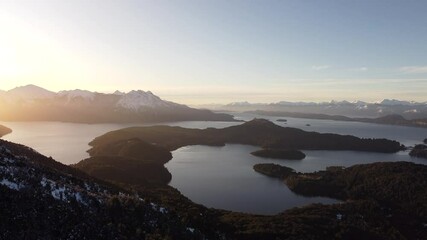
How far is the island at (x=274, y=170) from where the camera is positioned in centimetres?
17580

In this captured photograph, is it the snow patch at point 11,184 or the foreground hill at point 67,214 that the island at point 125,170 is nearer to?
the foreground hill at point 67,214

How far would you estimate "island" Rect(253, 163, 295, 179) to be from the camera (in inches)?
6921

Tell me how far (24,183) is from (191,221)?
108 feet

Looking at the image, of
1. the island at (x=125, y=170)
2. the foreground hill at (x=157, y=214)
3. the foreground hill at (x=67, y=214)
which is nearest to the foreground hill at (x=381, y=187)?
the foreground hill at (x=157, y=214)

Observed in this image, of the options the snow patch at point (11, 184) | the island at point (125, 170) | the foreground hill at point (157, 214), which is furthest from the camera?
the island at point (125, 170)

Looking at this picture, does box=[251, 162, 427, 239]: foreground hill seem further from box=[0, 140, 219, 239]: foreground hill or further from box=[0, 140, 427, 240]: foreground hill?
box=[0, 140, 219, 239]: foreground hill

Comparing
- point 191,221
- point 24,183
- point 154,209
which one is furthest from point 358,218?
point 24,183

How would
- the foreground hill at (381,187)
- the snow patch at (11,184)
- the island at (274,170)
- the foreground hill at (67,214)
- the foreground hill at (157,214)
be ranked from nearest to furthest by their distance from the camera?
the foreground hill at (67,214), the foreground hill at (157,214), the snow patch at (11,184), the foreground hill at (381,187), the island at (274,170)

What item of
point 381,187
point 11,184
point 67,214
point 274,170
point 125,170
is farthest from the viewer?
point 274,170

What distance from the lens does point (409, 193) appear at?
141625mm

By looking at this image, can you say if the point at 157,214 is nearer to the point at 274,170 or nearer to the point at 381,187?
the point at 381,187

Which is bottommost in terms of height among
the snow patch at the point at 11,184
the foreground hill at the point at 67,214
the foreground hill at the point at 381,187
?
the foreground hill at the point at 381,187

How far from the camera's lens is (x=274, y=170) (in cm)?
18175

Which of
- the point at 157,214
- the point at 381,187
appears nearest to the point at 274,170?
the point at 381,187
